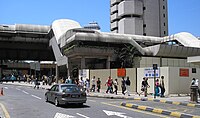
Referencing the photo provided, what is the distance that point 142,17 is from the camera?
98875 mm

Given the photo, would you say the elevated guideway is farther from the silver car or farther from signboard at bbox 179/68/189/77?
the silver car

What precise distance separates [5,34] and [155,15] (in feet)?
171

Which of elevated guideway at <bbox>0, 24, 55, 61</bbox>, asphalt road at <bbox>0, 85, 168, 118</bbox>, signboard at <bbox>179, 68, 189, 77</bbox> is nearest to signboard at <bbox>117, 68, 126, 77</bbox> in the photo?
signboard at <bbox>179, 68, 189, 77</bbox>

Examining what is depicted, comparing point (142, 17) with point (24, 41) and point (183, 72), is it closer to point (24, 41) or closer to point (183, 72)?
point (24, 41)

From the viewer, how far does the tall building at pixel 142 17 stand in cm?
9669

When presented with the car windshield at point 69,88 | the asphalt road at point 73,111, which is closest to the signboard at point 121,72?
the asphalt road at point 73,111

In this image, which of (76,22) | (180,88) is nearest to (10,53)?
(76,22)

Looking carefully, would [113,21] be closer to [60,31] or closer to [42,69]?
[42,69]

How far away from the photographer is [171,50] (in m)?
50.5

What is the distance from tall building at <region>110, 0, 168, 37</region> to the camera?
9669 centimetres

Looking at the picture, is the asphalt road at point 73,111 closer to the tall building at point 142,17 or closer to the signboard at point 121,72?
the signboard at point 121,72

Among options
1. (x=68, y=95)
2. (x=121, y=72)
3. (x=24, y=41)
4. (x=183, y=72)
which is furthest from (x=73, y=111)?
(x=24, y=41)

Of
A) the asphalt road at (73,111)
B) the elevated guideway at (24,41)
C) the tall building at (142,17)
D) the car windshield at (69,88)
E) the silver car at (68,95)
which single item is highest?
the tall building at (142,17)

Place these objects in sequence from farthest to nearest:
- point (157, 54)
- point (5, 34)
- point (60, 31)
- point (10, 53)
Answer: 1. point (10, 53)
2. point (5, 34)
3. point (60, 31)
4. point (157, 54)
